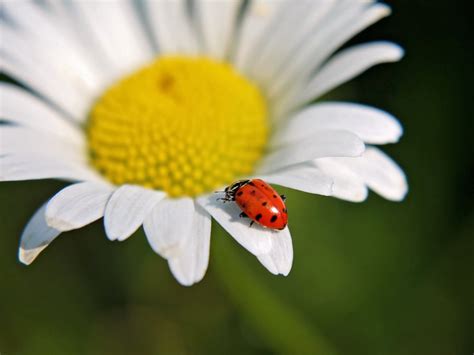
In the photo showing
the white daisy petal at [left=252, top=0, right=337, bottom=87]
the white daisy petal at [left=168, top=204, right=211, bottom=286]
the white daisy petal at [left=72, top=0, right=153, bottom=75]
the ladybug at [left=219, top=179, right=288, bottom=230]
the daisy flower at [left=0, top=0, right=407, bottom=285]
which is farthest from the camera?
the white daisy petal at [left=72, top=0, right=153, bottom=75]

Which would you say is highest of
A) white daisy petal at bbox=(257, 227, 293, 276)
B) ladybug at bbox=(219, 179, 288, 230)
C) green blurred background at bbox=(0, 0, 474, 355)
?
ladybug at bbox=(219, 179, 288, 230)

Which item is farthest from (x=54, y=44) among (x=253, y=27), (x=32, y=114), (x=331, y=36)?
(x=331, y=36)

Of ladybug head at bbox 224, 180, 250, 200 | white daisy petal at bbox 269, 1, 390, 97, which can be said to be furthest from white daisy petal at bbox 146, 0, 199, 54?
ladybug head at bbox 224, 180, 250, 200

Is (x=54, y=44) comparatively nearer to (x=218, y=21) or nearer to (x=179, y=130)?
(x=218, y=21)

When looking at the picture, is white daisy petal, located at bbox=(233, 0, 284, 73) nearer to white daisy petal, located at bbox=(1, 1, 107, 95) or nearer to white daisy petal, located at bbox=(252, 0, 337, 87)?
white daisy petal, located at bbox=(252, 0, 337, 87)

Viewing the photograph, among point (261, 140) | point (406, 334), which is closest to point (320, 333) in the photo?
point (406, 334)

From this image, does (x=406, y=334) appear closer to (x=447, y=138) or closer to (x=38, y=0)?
(x=447, y=138)

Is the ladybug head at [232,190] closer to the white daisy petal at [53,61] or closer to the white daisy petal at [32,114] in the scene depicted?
the white daisy petal at [32,114]
